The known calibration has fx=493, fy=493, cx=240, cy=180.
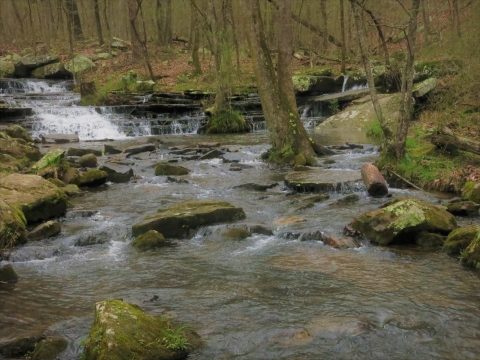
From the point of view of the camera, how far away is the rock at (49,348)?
3.78 m

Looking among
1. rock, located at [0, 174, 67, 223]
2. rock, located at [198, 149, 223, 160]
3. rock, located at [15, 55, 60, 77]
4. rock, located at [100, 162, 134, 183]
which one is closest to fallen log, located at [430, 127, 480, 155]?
rock, located at [198, 149, 223, 160]

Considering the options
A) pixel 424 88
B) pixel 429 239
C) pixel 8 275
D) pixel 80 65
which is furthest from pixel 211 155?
pixel 80 65

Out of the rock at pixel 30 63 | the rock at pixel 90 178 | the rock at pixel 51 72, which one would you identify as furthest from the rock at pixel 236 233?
the rock at pixel 30 63

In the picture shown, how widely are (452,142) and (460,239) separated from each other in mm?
4464

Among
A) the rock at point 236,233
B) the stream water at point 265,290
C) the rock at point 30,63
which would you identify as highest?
the rock at point 30,63

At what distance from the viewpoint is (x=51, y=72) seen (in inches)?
1067

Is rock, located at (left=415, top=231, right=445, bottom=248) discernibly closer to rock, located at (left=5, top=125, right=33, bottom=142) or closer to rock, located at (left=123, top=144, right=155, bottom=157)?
rock, located at (left=123, top=144, right=155, bottom=157)

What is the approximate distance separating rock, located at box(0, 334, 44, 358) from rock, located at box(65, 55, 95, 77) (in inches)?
982

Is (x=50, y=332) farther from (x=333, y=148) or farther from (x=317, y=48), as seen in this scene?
(x=317, y=48)

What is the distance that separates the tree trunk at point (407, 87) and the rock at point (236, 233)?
4.43 meters

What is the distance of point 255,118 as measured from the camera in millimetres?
20969

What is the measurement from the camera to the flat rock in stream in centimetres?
959

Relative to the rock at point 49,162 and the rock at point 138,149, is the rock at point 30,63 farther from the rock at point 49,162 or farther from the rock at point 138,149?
the rock at point 49,162

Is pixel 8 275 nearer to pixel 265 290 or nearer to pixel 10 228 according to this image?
pixel 10 228
